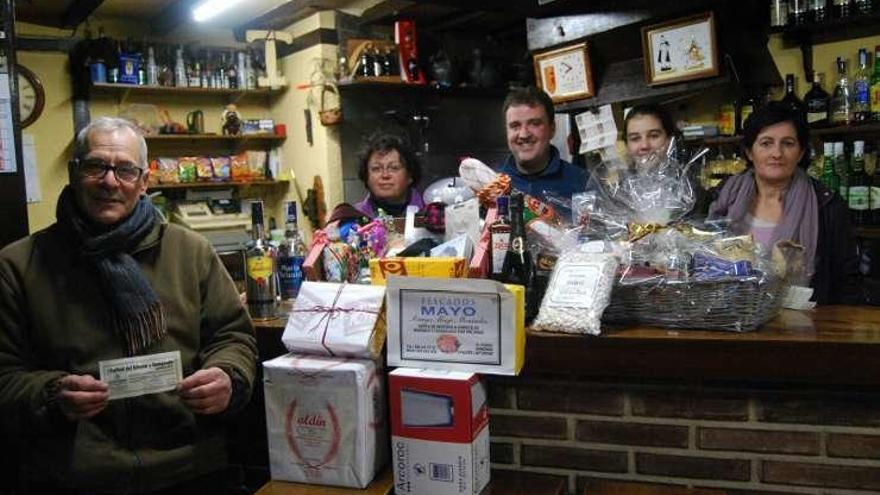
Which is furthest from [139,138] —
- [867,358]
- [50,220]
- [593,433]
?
[50,220]

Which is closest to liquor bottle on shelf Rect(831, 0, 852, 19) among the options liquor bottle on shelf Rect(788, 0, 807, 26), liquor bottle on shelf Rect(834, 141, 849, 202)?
liquor bottle on shelf Rect(788, 0, 807, 26)

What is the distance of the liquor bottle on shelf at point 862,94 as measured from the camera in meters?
3.38

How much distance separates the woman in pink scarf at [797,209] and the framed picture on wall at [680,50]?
1189 millimetres

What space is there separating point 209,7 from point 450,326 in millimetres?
3793

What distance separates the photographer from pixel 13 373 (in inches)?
58.7

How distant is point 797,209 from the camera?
231 cm

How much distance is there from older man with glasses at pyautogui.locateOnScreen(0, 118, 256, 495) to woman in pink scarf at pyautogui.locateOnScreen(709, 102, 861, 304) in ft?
5.54

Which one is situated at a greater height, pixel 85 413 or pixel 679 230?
pixel 679 230

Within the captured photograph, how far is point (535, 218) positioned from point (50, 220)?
4336 mm

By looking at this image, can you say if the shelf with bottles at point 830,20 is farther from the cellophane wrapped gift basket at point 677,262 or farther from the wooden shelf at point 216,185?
the wooden shelf at point 216,185

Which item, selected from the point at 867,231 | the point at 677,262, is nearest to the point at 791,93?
the point at 867,231

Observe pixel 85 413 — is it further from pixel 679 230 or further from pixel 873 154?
pixel 873 154

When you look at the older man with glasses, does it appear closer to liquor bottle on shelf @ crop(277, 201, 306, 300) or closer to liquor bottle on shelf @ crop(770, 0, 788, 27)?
liquor bottle on shelf @ crop(277, 201, 306, 300)

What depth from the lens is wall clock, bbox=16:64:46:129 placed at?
4.72 metres
